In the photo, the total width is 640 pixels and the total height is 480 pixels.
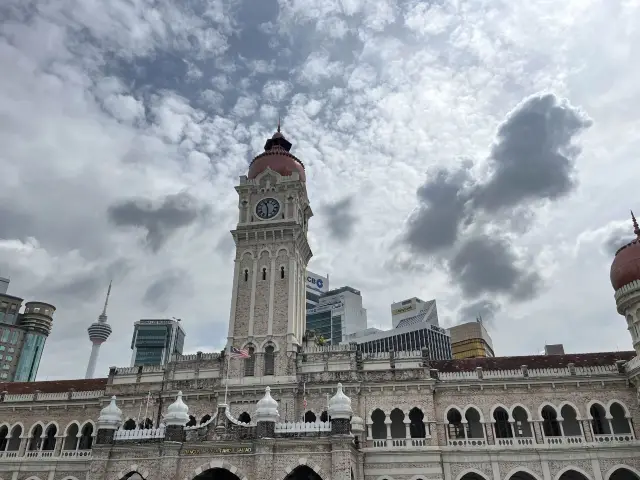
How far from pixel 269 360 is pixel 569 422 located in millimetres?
20281

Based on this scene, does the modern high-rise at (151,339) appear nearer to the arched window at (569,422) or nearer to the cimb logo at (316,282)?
the cimb logo at (316,282)

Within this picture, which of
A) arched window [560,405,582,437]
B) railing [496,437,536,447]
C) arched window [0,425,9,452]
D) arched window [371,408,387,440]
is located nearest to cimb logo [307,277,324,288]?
arched window [0,425,9,452]

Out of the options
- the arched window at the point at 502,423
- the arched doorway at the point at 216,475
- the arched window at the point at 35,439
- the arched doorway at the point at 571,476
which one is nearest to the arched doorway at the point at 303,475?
the arched doorway at the point at 216,475

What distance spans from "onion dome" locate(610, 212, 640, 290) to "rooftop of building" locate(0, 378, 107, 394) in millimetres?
37714

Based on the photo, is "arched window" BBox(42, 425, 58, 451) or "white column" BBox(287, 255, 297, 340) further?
"arched window" BBox(42, 425, 58, 451)

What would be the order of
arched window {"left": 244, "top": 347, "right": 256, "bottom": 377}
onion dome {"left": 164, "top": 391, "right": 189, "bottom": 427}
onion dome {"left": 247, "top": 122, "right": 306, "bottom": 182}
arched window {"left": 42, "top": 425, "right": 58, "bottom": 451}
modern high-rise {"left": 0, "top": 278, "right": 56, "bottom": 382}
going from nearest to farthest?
1. onion dome {"left": 164, "top": 391, "right": 189, "bottom": 427}
2. arched window {"left": 244, "top": 347, "right": 256, "bottom": 377}
3. arched window {"left": 42, "top": 425, "right": 58, "bottom": 451}
4. onion dome {"left": 247, "top": 122, "right": 306, "bottom": 182}
5. modern high-rise {"left": 0, "top": 278, "right": 56, "bottom": 382}

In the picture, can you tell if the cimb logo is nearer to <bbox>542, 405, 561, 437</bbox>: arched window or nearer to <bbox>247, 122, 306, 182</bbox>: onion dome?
<bbox>247, 122, 306, 182</bbox>: onion dome

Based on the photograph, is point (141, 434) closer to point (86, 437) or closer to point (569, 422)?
point (86, 437)

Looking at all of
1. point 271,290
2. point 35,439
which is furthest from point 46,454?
point 271,290

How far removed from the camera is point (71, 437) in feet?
133

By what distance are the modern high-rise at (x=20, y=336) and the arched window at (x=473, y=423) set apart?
338 ft

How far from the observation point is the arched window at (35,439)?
4004 centimetres

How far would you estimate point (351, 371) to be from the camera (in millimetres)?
36781

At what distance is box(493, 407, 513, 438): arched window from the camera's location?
114 ft
